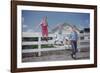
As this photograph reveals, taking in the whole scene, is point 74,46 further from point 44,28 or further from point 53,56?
point 44,28

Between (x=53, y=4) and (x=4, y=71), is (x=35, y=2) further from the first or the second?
(x=4, y=71)

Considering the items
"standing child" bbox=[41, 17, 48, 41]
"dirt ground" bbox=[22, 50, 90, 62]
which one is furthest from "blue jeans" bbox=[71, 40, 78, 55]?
"standing child" bbox=[41, 17, 48, 41]

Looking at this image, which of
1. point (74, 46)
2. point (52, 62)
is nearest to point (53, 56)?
point (52, 62)

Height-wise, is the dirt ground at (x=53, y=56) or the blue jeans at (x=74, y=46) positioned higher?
the blue jeans at (x=74, y=46)

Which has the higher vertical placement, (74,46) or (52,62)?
(74,46)

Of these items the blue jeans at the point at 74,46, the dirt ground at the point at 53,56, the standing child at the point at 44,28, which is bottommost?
the dirt ground at the point at 53,56

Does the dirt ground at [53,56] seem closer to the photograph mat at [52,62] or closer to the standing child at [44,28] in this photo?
the photograph mat at [52,62]

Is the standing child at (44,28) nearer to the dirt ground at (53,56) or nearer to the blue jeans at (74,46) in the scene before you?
the dirt ground at (53,56)

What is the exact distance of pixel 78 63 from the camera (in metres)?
1.90

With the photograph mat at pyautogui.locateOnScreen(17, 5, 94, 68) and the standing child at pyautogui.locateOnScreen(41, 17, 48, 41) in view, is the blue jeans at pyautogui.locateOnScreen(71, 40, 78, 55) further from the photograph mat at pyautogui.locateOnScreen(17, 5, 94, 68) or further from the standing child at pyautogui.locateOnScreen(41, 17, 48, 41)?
the standing child at pyautogui.locateOnScreen(41, 17, 48, 41)

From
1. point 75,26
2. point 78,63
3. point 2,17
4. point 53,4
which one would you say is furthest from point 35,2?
point 78,63

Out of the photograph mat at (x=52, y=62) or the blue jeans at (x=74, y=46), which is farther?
the blue jeans at (x=74, y=46)

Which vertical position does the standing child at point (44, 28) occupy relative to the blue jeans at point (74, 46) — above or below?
above

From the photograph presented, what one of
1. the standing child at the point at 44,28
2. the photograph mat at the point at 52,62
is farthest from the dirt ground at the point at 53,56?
the standing child at the point at 44,28
